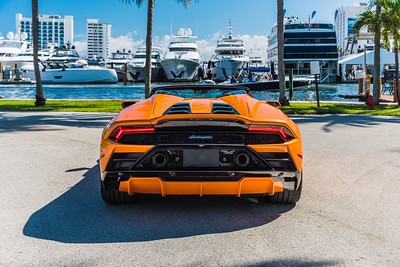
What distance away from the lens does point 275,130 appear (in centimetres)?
373

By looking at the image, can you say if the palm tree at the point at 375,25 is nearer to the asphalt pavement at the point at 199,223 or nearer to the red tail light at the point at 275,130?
the asphalt pavement at the point at 199,223

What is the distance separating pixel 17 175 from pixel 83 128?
5561mm

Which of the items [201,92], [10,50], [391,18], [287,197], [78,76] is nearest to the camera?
[287,197]

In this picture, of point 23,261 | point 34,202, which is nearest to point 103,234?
point 23,261

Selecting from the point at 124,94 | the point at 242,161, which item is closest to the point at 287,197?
the point at 242,161

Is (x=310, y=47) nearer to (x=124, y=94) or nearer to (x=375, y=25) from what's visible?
(x=124, y=94)

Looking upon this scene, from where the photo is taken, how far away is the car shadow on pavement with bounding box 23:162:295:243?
3.49 meters

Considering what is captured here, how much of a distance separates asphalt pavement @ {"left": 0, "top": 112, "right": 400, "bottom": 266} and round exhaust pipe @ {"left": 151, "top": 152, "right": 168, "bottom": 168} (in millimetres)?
536

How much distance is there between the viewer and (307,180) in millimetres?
5480

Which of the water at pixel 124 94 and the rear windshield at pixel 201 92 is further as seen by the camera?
the water at pixel 124 94

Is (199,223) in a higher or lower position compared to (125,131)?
lower

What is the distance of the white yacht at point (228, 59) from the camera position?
66812mm

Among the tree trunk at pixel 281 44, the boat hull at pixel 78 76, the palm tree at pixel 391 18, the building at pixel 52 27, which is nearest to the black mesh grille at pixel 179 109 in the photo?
the tree trunk at pixel 281 44

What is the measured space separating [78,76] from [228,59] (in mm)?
23118
